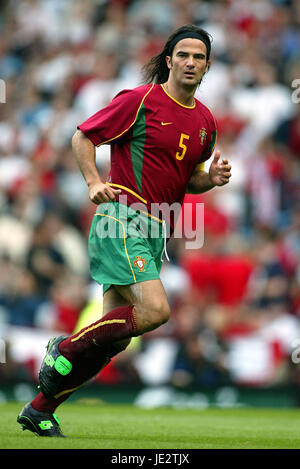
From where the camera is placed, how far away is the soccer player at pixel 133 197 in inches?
205

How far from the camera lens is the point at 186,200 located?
33.3 ft

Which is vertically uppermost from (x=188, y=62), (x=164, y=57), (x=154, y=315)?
(x=164, y=57)

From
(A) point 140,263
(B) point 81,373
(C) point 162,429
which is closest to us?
(A) point 140,263

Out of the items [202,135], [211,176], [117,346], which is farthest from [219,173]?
[117,346]

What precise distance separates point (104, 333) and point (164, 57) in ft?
6.42

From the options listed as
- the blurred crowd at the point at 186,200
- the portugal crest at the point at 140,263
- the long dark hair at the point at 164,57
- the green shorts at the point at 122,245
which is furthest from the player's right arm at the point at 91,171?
the blurred crowd at the point at 186,200

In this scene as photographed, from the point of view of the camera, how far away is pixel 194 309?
9383 millimetres

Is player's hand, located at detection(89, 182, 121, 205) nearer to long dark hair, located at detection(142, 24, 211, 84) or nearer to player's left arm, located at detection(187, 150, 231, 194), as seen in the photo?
player's left arm, located at detection(187, 150, 231, 194)

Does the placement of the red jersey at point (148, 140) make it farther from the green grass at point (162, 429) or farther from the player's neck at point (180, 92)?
the green grass at point (162, 429)

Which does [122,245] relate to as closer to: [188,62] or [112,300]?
[112,300]

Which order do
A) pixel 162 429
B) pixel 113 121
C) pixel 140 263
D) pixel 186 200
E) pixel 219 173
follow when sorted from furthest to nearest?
pixel 186 200, pixel 162 429, pixel 219 173, pixel 113 121, pixel 140 263

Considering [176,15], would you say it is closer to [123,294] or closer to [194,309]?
[194,309]

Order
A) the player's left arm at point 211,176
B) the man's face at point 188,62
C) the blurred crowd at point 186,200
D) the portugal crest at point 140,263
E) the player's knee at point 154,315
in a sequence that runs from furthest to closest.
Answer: the blurred crowd at point 186,200, the player's left arm at point 211,176, the man's face at point 188,62, the portugal crest at point 140,263, the player's knee at point 154,315

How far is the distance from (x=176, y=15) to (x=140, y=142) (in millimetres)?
8552
